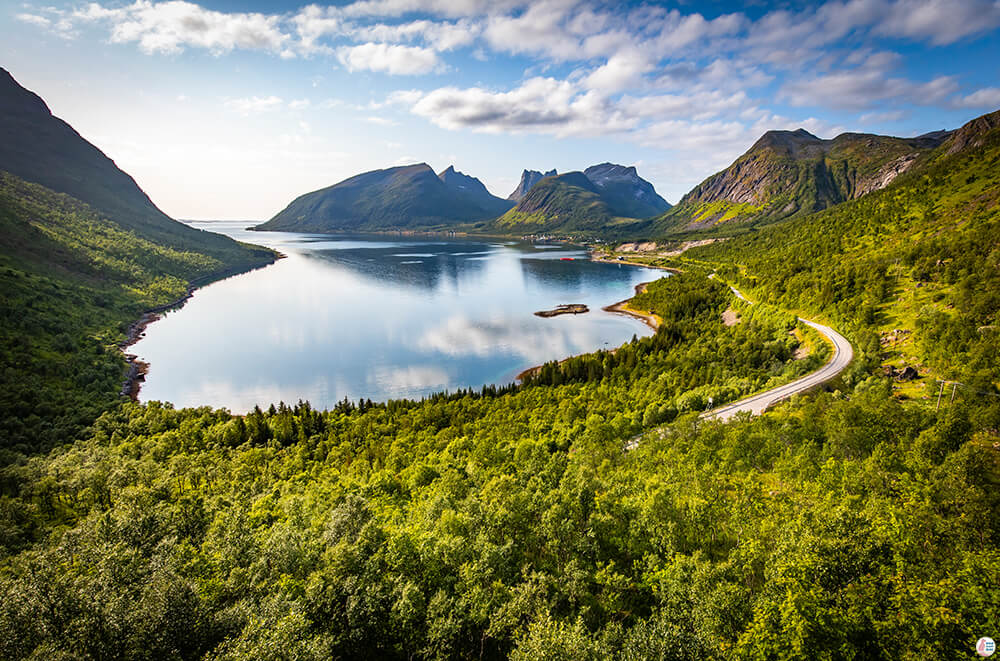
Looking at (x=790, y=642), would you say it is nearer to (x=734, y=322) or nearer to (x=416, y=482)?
(x=416, y=482)

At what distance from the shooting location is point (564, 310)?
137750 mm

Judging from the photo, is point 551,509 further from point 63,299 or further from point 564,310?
point 63,299

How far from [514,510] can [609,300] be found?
137 m

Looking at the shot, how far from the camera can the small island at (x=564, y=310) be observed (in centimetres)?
13338

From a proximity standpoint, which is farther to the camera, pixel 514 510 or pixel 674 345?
pixel 674 345

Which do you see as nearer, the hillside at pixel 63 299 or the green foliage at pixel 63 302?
the green foliage at pixel 63 302

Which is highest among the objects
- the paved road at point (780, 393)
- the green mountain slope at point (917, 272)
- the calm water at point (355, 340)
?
the green mountain slope at point (917, 272)

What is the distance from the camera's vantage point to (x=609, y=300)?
155 metres

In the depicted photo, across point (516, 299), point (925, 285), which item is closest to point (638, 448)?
point (925, 285)

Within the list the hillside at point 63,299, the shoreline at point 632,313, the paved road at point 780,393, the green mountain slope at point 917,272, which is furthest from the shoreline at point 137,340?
the green mountain slope at point 917,272

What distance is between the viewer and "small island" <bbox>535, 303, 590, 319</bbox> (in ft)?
438

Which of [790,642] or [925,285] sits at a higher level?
[925,285]

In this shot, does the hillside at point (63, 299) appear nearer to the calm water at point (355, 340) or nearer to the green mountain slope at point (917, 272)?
the calm water at point (355, 340)

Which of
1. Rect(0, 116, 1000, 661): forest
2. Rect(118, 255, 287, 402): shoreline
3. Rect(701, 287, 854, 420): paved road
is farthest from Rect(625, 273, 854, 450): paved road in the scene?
Rect(118, 255, 287, 402): shoreline
